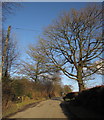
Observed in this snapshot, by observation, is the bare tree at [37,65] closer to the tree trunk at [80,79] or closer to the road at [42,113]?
the tree trunk at [80,79]

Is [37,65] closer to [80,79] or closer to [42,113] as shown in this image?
[80,79]

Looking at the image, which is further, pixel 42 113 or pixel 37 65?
pixel 37 65

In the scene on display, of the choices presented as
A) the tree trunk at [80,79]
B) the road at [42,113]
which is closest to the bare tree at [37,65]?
the tree trunk at [80,79]

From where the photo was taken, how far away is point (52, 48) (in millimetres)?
22000

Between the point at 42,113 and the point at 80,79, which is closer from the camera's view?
the point at 42,113

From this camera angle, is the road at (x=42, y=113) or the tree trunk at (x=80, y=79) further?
the tree trunk at (x=80, y=79)

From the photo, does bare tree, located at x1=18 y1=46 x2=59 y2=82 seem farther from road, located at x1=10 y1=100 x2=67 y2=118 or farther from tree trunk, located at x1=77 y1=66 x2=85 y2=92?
road, located at x1=10 y1=100 x2=67 y2=118

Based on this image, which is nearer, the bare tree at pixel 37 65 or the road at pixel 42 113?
Answer: the road at pixel 42 113

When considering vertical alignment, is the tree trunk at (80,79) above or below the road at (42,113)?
above

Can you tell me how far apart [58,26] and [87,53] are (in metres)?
6.15

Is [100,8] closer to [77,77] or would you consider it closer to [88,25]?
[88,25]

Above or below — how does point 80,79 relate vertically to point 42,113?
above

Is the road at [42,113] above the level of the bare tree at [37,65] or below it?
below

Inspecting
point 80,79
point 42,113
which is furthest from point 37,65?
point 42,113
